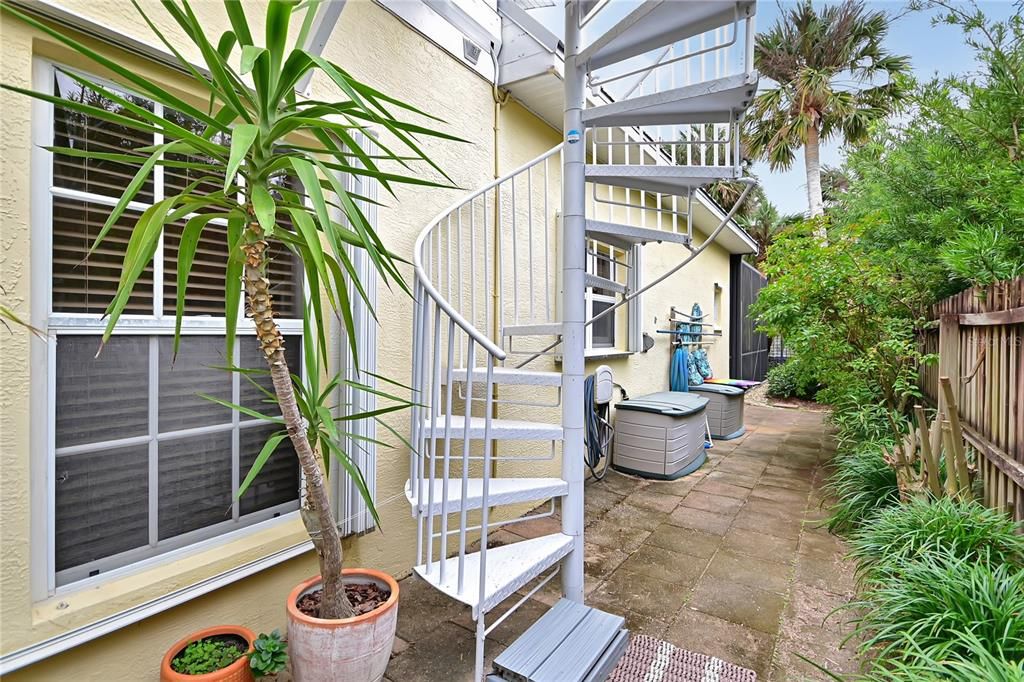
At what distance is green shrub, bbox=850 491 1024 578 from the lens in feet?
6.27

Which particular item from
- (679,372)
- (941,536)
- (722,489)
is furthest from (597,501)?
(679,372)

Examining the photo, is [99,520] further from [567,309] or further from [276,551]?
[567,309]

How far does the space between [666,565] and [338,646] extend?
76.1 inches

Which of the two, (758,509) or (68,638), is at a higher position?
(68,638)

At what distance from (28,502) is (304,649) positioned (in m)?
0.95

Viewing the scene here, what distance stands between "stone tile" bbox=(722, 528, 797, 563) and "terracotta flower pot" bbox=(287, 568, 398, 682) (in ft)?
7.49

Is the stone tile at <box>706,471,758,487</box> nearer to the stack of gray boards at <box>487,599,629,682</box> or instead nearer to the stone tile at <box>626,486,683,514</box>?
the stone tile at <box>626,486,683,514</box>

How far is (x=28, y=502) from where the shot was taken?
145cm

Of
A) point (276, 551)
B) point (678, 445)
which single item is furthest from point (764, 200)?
point (276, 551)

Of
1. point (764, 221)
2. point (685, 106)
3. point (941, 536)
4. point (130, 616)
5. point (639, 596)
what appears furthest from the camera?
point (764, 221)

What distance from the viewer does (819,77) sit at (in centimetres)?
907

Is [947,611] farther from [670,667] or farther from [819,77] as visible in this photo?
[819,77]

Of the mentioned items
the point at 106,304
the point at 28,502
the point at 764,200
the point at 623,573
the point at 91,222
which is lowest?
the point at 623,573

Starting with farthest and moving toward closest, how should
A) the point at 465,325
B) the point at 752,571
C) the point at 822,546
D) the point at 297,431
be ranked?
the point at 822,546 → the point at 752,571 → the point at 465,325 → the point at 297,431
